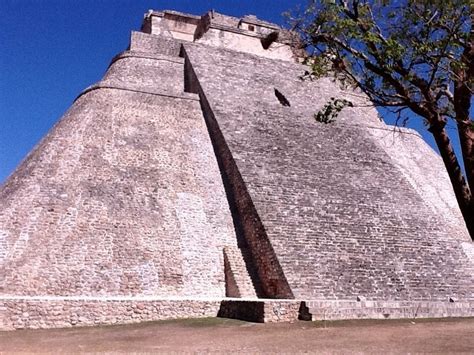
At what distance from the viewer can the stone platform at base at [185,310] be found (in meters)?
7.88

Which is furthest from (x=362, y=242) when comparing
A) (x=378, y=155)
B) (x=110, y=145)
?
(x=110, y=145)

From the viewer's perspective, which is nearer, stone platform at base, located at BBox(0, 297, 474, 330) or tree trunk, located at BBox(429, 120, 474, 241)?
tree trunk, located at BBox(429, 120, 474, 241)

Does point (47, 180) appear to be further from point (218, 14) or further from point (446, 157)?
point (218, 14)

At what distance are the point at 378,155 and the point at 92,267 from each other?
26.7ft

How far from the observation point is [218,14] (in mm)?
20766

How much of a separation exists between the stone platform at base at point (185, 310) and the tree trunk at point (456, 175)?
11.3 ft

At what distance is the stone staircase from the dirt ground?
120 centimetres

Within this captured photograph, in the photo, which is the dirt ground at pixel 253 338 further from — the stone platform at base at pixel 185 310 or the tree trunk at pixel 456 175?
the tree trunk at pixel 456 175

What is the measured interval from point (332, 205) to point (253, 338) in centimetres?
519

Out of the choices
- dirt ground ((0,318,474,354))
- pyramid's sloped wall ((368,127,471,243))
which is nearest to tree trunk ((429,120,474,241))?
dirt ground ((0,318,474,354))

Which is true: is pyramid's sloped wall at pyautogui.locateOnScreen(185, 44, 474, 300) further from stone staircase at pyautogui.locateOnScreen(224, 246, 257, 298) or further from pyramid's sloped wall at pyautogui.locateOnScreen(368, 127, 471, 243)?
stone staircase at pyautogui.locateOnScreen(224, 246, 257, 298)

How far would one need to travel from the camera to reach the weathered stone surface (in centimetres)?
863

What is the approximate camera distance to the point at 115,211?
9.97 meters

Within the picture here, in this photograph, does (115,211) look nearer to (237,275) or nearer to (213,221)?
(213,221)
